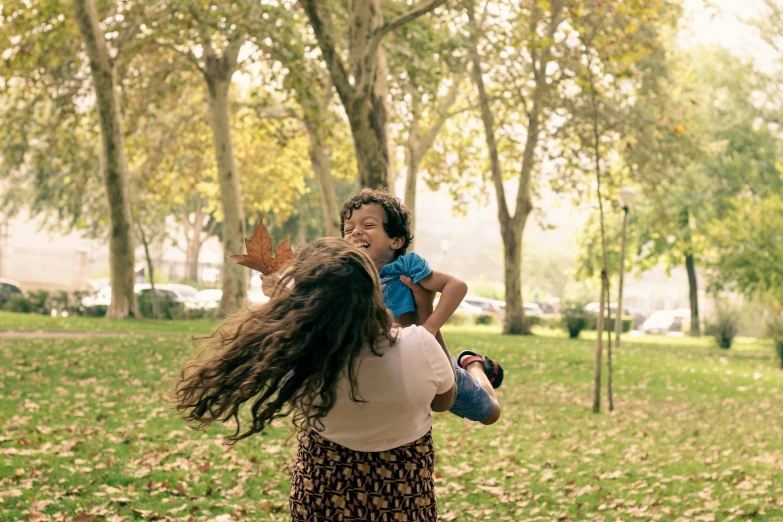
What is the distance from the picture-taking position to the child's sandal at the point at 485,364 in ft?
10.8

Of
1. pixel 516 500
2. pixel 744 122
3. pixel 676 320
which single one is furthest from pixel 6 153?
pixel 676 320

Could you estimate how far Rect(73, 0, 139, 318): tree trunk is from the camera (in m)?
21.7

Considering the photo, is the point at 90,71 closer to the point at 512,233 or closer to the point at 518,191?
the point at 518,191

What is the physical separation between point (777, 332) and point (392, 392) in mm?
24317

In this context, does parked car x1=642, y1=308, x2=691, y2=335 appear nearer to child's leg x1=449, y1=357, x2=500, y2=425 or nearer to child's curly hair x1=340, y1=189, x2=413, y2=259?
child's curly hair x1=340, y1=189, x2=413, y2=259

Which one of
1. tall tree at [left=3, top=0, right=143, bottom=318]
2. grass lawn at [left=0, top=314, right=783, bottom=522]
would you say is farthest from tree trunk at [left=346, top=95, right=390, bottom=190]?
tall tree at [left=3, top=0, right=143, bottom=318]

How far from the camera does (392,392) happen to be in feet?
9.11

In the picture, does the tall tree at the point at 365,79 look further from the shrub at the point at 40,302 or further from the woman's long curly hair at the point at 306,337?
the shrub at the point at 40,302

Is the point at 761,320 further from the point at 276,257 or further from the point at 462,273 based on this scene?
the point at 462,273

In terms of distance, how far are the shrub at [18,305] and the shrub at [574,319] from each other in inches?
697

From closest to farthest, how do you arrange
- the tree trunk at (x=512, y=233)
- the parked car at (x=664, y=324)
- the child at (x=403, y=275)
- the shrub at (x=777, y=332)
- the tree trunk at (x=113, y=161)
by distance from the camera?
the child at (x=403, y=275)
the tree trunk at (x=113, y=161)
the shrub at (x=777, y=332)
the tree trunk at (x=512, y=233)
the parked car at (x=664, y=324)

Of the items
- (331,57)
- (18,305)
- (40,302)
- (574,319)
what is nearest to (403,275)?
(331,57)

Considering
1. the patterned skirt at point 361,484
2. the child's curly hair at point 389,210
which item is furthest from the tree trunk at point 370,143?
the patterned skirt at point 361,484

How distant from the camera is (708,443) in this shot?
11328mm
